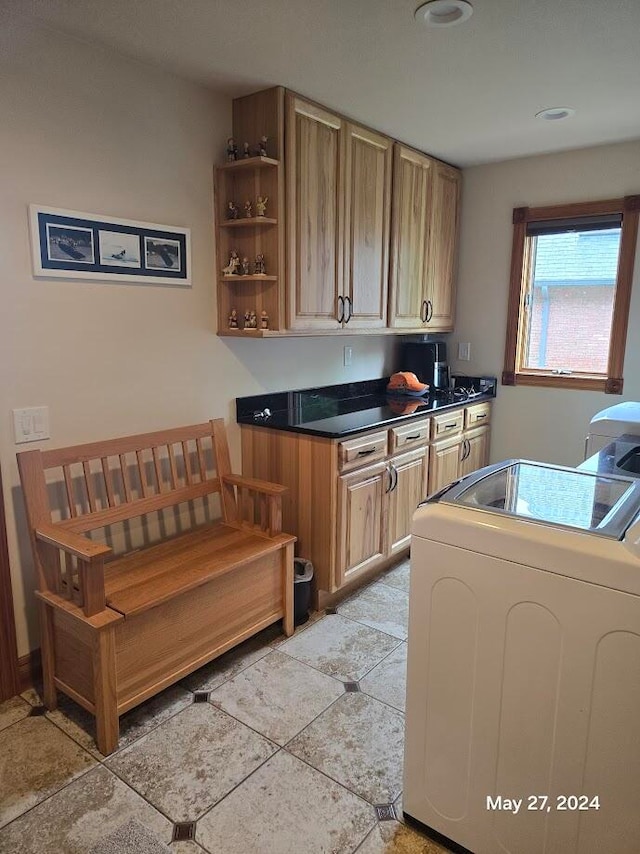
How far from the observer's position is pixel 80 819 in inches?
67.6

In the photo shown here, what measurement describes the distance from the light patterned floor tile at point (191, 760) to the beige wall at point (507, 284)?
2738 mm

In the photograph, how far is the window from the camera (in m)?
3.53

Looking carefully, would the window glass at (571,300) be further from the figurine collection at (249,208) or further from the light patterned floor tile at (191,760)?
the light patterned floor tile at (191,760)

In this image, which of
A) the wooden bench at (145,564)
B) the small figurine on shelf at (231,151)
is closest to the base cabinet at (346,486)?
the wooden bench at (145,564)

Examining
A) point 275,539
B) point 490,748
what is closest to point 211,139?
point 275,539

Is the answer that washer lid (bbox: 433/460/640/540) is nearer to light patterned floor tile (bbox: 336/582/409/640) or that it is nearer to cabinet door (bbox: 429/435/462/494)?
light patterned floor tile (bbox: 336/582/409/640)

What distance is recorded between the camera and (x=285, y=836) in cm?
168

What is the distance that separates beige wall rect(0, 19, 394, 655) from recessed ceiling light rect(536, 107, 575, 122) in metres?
1.54

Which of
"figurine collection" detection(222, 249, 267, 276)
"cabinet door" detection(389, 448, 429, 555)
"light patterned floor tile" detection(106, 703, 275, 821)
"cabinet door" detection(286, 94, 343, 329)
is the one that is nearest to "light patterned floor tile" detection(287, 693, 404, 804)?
"light patterned floor tile" detection(106, 703, 275, 821)

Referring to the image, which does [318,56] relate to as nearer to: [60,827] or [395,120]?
[395,120]

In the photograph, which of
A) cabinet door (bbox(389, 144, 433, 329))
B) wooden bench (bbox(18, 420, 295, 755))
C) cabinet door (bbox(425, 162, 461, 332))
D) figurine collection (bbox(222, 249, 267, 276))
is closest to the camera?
wooden bench (bbox(18, 420, 295, 755))

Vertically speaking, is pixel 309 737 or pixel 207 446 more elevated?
pixel 207 446

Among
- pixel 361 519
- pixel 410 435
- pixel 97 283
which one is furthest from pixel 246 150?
pixel 361 519

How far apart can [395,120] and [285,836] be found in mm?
3085
